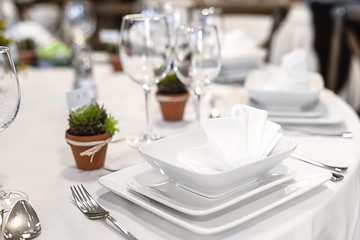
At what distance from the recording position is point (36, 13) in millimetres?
3855

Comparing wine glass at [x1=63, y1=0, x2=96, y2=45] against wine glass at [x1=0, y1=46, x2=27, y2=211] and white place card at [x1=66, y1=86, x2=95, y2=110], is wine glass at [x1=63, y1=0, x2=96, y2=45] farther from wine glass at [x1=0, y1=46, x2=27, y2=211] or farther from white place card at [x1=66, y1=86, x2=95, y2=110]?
wine glass at [x1=0, y1=46, x2=27, y2=211]

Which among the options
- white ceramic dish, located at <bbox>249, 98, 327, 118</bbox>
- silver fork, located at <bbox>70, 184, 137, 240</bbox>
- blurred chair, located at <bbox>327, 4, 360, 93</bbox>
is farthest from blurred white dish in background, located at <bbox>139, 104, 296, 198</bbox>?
A: blurred chair, located at <bbox>327, 4, 360, 93</bbox>

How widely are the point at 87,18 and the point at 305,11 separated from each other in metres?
2.51

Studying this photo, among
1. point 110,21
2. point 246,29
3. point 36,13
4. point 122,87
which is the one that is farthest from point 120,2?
point 122,87

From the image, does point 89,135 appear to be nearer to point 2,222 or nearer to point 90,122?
point 90,122

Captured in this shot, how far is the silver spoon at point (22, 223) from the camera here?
63 cm

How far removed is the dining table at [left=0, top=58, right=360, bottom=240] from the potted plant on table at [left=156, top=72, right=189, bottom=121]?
24 millimetres

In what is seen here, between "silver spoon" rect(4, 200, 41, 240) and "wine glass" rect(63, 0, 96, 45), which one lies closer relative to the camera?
"silver spoon" rect(4, 200, 41, 240)

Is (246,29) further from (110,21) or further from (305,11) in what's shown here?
(110,21)

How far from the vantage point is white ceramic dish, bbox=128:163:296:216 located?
2.10 feet

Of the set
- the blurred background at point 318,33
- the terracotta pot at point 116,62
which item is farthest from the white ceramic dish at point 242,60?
the blurred background at point 318,33

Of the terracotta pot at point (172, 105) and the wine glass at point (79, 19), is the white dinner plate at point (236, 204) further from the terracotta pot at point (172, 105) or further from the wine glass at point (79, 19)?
the wine glass at point (79, 19)

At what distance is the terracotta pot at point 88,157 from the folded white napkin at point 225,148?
0.71 feet

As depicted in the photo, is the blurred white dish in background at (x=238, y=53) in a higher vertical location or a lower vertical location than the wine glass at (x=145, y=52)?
lower
